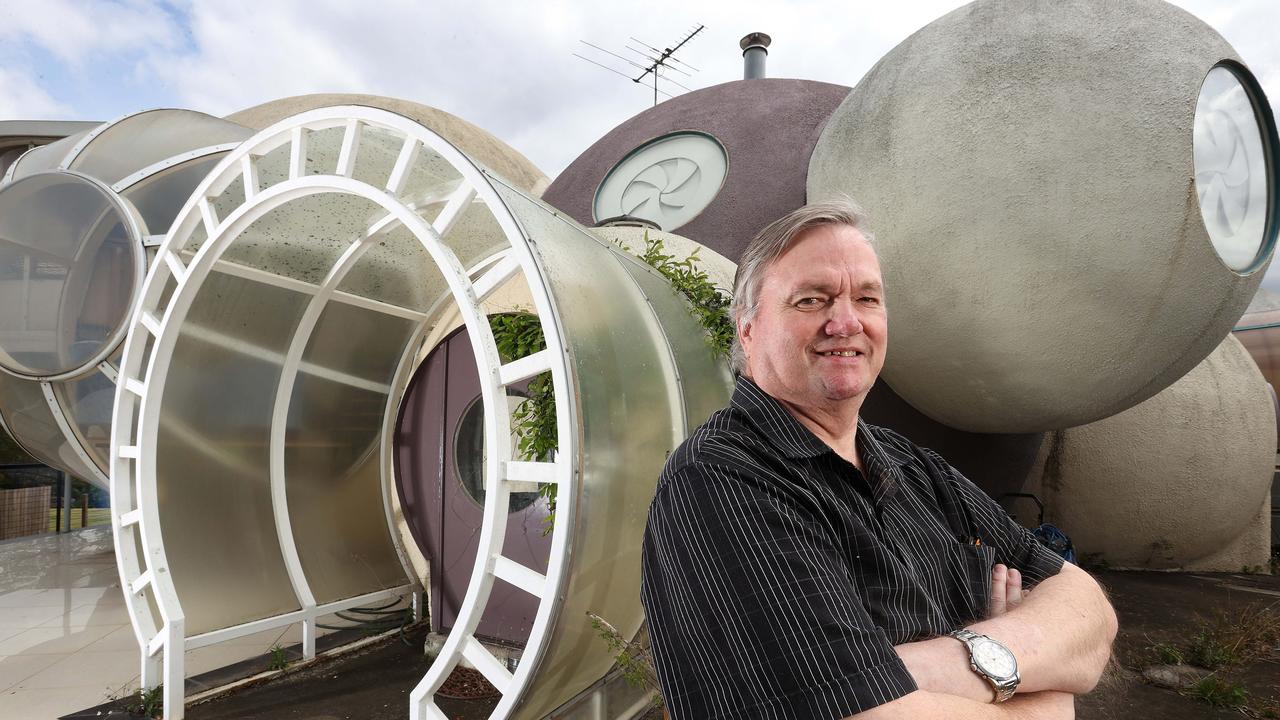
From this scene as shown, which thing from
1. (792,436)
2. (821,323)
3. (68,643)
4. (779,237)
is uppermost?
(779,237)

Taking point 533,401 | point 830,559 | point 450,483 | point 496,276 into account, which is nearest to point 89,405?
point 450,483

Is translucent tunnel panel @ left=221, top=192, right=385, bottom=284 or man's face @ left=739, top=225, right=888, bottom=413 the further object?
translucent tunnel panel @ left=221, top=192, right=385, bottom=284

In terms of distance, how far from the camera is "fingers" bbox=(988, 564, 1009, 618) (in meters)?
1.63

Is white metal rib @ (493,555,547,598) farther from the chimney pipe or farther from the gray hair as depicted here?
the chimney pipe

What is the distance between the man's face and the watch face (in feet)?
1.70

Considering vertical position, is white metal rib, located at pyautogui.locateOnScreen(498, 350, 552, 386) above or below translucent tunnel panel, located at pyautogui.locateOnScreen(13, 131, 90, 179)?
below

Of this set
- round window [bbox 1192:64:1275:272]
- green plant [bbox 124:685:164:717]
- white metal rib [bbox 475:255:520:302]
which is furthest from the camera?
green plant [bbox 124:685:164:717]

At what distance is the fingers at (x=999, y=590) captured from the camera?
1.63 metres

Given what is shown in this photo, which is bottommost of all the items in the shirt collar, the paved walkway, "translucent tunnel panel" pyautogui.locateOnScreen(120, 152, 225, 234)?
the paved walkway

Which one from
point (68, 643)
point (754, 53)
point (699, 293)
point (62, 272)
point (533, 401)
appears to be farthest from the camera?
point (754, 53)

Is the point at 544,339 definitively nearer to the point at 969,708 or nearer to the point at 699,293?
the point at 699,293

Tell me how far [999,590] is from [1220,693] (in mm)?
4264

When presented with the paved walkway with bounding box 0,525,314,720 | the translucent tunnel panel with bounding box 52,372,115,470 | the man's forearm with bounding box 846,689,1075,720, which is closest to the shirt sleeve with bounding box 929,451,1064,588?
the man's forearm with bounding box 846,689,1075,720

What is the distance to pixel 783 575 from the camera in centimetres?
112
